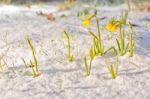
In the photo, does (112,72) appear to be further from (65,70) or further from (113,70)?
(65,70)

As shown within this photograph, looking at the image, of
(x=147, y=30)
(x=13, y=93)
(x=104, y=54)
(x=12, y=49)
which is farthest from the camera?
(x=147, y=30)

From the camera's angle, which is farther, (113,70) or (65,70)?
(65,70)

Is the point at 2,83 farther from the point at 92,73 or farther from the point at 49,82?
the point at 92,73

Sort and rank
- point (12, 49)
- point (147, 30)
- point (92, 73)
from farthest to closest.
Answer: point (147, 30)
point (12, 49)
point (92, 73)

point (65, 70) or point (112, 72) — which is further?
point (65, 70)

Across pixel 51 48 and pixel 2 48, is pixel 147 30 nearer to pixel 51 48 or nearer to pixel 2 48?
pixel 51 48

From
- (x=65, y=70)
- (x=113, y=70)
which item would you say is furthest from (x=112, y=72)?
(x=65, y=70)

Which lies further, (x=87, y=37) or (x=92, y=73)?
(x=87, y=37)

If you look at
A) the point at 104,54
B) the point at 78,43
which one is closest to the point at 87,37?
the point at 78,43
